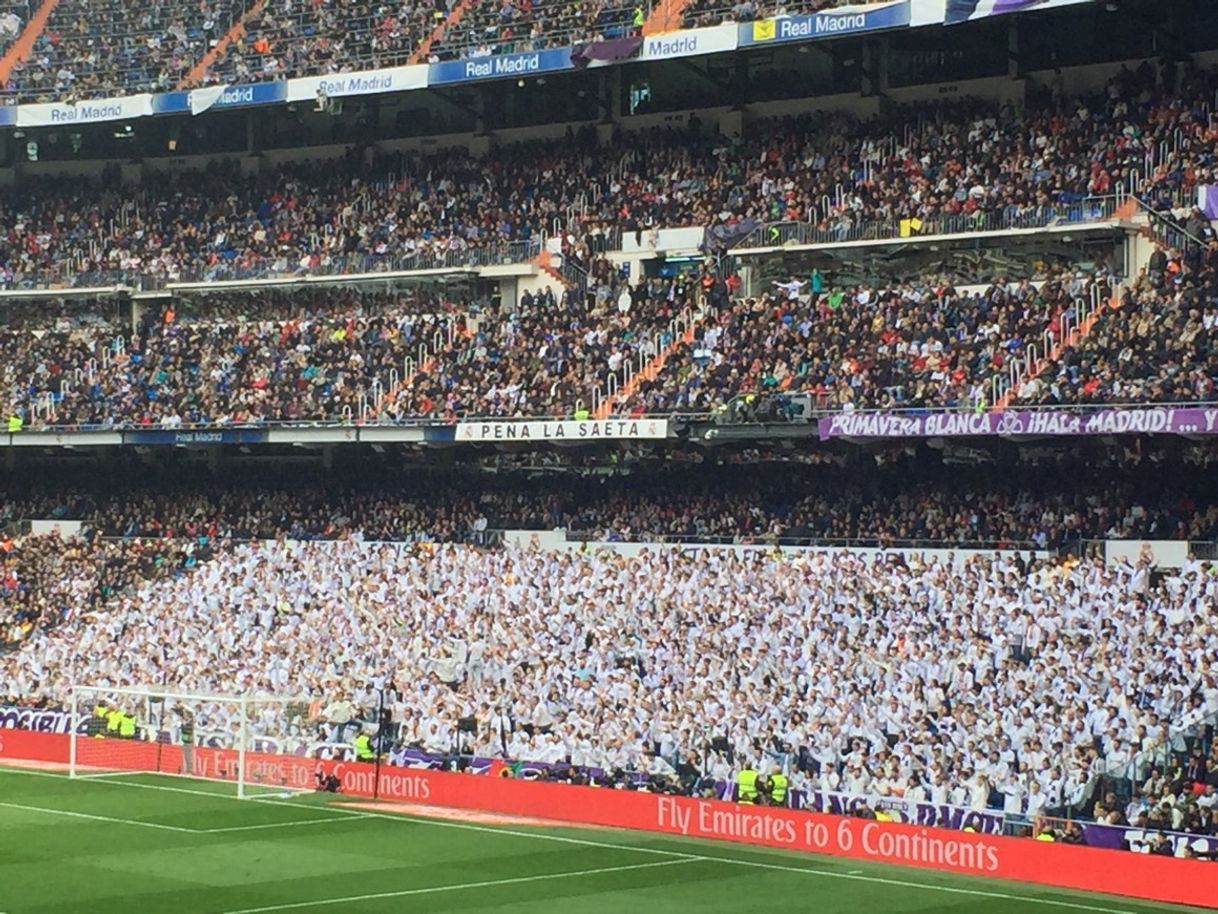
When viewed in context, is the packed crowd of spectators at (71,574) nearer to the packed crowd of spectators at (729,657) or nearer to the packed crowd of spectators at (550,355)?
the packed crowd of spectators at (729,657)

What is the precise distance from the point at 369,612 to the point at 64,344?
17141 mm

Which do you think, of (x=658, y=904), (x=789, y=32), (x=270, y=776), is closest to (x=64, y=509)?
(x=270, y=776)

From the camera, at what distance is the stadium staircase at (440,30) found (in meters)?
50.2

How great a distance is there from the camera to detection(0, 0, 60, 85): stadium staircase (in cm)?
5847

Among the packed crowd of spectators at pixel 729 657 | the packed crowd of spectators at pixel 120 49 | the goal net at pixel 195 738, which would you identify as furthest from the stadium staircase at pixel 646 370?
the packed crowd of spectators at pixel 120 49

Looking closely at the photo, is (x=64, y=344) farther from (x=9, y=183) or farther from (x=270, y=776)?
(x=270, y=776)

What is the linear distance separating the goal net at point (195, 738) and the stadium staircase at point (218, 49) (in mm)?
19392

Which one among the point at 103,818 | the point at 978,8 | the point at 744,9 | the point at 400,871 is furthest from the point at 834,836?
the point at 744,9

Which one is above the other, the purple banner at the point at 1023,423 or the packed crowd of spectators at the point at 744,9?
the packed crowd of spectators at the point at 744,9

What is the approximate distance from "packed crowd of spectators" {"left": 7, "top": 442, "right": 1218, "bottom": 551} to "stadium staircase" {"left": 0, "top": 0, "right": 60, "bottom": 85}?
42.1ft

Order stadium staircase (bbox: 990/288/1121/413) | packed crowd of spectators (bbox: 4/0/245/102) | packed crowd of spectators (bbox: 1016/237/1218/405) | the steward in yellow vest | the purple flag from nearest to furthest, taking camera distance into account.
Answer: the steward in yellow vest, packed crowd of spectators (bbox: 1016/237/1218/405), stadium staircase (bbox: 990/288/1121/413), the purple flag, packed crowd of spectators (bbox: 4/0/245/102)

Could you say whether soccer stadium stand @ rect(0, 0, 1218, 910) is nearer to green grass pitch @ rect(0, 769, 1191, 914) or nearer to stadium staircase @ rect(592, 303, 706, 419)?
stadium staircase @ rect(592, 303, 706, 419)

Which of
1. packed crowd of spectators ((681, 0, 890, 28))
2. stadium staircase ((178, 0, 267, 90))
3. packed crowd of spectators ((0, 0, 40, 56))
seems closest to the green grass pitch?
packed crowd of spectators ((681, 0, 890, 28))

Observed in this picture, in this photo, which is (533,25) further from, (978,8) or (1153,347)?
(1153,347)
